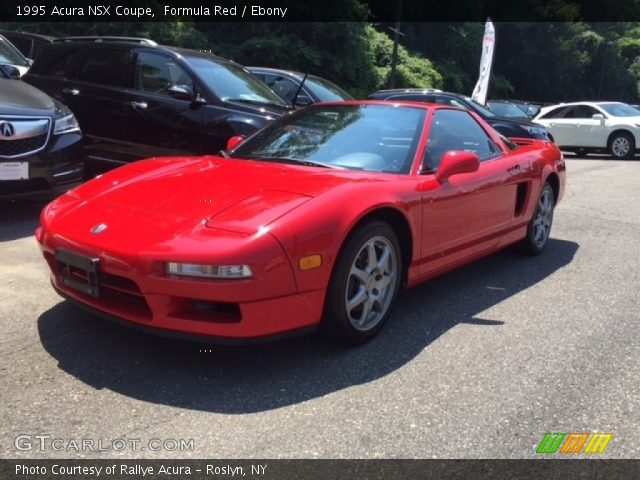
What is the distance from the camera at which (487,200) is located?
4301mm

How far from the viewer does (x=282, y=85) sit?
9656 millimetres

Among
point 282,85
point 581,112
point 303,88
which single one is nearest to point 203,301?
point 303,88

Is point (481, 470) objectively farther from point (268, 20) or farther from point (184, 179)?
point (268, 20)

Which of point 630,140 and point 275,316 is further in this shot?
point 630,140

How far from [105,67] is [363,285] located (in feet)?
16.6

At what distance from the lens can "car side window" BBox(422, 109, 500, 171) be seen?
4035 mm

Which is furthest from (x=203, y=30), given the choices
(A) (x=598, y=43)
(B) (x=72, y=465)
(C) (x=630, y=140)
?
(A) (x=598, y=43)

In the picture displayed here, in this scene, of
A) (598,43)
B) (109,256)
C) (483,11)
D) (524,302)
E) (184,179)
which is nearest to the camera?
(109,256)

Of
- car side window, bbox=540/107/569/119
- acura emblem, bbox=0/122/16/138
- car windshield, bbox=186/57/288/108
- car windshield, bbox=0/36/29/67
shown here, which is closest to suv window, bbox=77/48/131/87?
car windshield, bbox=186/57/288/108

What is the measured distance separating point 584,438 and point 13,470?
2182 millimetres

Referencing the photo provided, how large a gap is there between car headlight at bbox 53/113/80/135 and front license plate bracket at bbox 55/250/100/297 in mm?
2760

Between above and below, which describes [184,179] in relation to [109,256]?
above

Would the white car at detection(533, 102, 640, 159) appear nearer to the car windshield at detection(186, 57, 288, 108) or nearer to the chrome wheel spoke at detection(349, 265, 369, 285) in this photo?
the car windshield at detection(186, 57, 288, 108)
